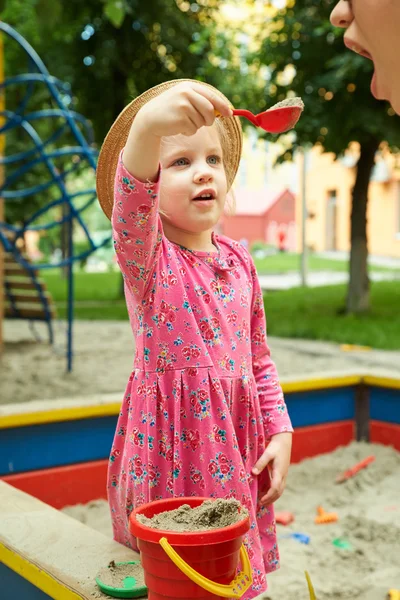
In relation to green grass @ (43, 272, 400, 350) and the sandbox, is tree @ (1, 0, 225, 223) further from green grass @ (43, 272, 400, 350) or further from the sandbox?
the sandbox

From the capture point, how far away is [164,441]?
1.43m

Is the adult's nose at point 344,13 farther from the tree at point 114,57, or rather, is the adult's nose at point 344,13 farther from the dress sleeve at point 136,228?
the tree at point 114,57

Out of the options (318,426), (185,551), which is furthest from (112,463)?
(318,426)

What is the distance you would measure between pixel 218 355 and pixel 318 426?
186 cm

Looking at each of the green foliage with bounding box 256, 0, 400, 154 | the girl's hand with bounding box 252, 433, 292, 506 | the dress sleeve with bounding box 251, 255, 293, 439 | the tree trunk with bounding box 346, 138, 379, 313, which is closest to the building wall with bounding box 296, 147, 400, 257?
the tree trunk with bounding box 346, 138, 379, 313

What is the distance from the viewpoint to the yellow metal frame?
4.27ft

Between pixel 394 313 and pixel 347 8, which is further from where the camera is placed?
pixel 394 313

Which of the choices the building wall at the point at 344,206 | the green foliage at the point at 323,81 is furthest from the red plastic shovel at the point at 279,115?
the building wall at the point at 344,206

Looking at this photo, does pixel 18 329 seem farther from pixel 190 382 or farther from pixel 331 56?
pixel 190 382

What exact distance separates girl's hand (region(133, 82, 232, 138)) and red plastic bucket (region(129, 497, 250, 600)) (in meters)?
0.57

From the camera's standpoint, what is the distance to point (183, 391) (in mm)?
1447

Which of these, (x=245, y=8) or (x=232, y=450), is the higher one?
(x=245, y=8)

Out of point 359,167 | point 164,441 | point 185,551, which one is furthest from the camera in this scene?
point 359,167

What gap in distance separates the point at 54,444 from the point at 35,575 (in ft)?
3.96
